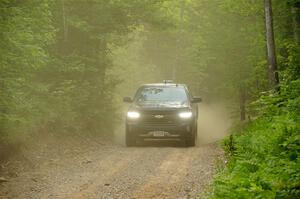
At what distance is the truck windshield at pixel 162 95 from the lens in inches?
709

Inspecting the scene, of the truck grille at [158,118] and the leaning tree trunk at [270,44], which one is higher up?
the leaning tree trunk at [270,44]

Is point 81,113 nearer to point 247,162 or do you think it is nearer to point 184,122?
point 184,122

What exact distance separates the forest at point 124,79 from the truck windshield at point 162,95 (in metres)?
2.28

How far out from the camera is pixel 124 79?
2270 cm

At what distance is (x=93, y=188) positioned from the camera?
1014cm

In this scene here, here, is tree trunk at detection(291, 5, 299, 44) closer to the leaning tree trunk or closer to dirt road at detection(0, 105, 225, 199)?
the leaning tree trunk

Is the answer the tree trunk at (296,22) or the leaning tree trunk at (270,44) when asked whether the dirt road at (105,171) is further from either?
the tree trunk at (296,22)

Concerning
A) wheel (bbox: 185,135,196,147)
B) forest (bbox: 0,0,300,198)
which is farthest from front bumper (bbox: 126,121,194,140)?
forest (bbox: 0,0,300,198)

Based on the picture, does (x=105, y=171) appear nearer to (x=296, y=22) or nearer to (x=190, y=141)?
(x=190, y=141)

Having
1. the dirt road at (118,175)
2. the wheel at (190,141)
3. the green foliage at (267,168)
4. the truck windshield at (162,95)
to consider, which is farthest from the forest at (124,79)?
the truck windshield at (162,95)

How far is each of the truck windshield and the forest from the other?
2.28 metres

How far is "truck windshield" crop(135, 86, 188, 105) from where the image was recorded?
18016mm

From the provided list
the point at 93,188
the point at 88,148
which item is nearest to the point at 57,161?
the point at 88,148

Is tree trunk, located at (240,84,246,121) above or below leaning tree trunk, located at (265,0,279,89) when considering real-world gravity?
below
